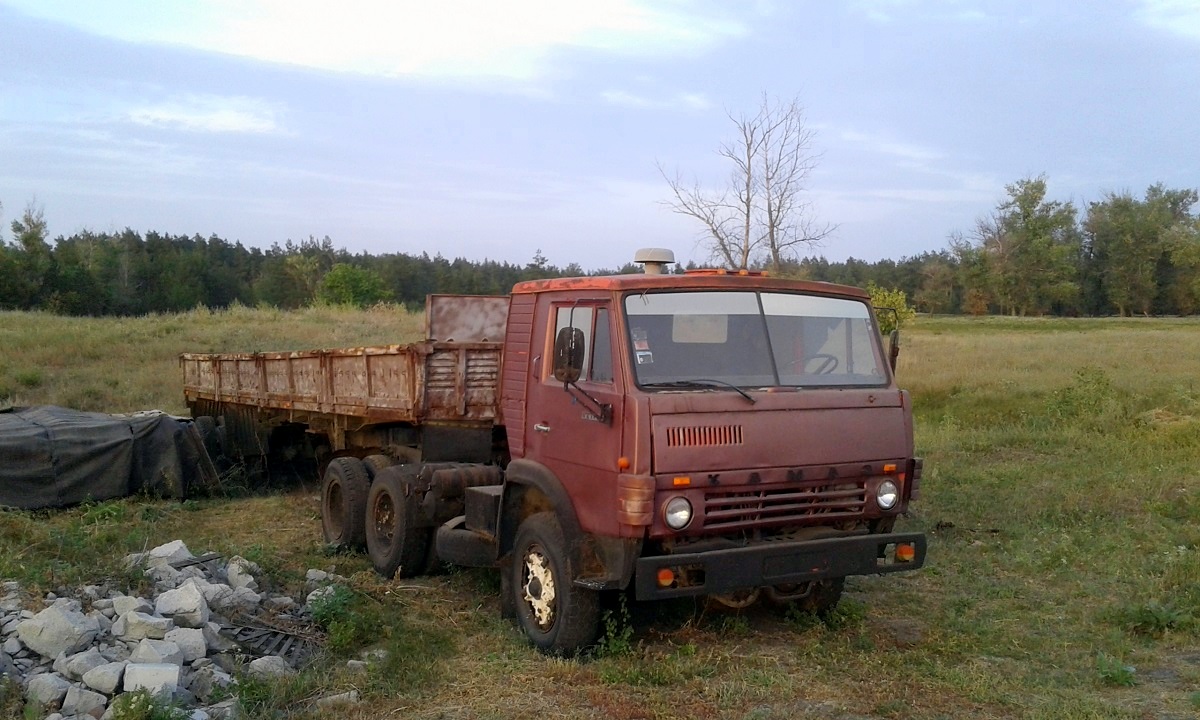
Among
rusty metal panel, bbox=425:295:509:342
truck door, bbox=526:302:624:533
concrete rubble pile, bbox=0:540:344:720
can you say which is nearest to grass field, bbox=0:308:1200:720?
concrete rubble pile, bbox=0:540:344:720

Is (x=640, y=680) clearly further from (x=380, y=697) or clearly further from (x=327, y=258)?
(x=327, y=258)

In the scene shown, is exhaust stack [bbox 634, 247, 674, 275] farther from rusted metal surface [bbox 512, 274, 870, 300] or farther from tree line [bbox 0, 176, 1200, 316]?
tree line [bbox 0, 176, 1200, 316]

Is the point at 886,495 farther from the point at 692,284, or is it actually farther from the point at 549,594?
the point at 549,594

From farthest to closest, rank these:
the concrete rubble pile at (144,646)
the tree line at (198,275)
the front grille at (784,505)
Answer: the tree line at (198,275) → the front grille at (784,505) → the concrete rubble pile at (144,646)

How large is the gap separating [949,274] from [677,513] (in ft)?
223

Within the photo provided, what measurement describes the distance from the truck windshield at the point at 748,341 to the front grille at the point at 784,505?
61 centimetres

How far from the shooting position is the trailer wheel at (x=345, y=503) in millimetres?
8820

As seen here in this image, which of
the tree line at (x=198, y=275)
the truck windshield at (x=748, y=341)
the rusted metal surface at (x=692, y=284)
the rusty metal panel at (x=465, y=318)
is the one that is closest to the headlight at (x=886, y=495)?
the truck windshield at (x=748, y=341)

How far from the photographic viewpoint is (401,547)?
25.8 ft

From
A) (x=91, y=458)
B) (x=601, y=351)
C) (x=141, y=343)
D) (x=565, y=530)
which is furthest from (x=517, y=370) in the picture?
(x=141, y=343)

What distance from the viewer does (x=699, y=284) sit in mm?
5871

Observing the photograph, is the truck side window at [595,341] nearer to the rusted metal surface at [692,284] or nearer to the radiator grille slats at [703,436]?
the rusted metal surface at [692,284]

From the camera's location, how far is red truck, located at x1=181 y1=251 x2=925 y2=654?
538 centimetres

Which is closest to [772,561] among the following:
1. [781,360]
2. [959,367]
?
[781,360]
